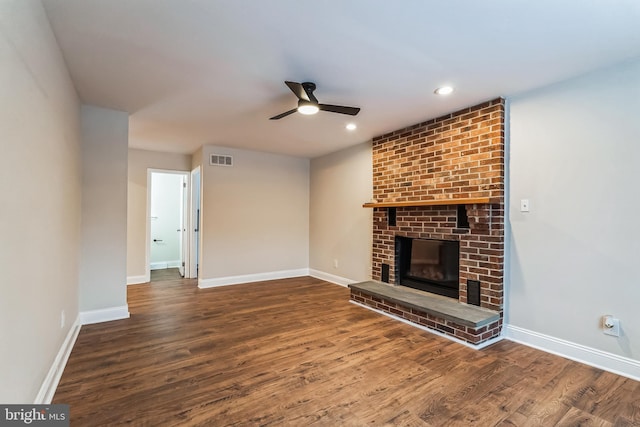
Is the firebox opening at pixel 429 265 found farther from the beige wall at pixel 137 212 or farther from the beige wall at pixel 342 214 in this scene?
the beige wall at pixel 137 212

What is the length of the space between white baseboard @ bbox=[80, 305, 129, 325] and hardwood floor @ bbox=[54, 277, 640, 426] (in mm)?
114

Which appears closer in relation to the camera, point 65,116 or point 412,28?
point 412,28

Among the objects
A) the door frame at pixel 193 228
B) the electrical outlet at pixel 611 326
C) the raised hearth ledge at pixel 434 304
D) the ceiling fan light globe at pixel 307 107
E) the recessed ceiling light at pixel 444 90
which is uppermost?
the recessed ceiling light at pixel 444 90

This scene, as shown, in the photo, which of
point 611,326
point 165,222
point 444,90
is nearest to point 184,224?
point 165,222

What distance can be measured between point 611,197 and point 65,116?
14.4 ft

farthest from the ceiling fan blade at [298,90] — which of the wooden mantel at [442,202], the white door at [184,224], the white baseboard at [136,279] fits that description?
the white baseboard at [136,279]

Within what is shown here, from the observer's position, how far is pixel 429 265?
3.84 meters

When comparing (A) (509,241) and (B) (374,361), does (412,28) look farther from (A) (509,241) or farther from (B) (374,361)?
(B) (374,361)

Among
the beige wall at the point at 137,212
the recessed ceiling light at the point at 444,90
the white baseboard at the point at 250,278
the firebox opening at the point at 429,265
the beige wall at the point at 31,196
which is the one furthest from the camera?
the beige wall at the point at 137,212

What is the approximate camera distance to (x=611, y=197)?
240 centimetres

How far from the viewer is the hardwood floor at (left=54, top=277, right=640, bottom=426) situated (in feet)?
6.00

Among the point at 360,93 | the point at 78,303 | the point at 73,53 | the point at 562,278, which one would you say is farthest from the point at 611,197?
the point at 78,303

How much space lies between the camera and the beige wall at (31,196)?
4.38ft

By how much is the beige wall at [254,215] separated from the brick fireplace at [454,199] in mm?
2043
